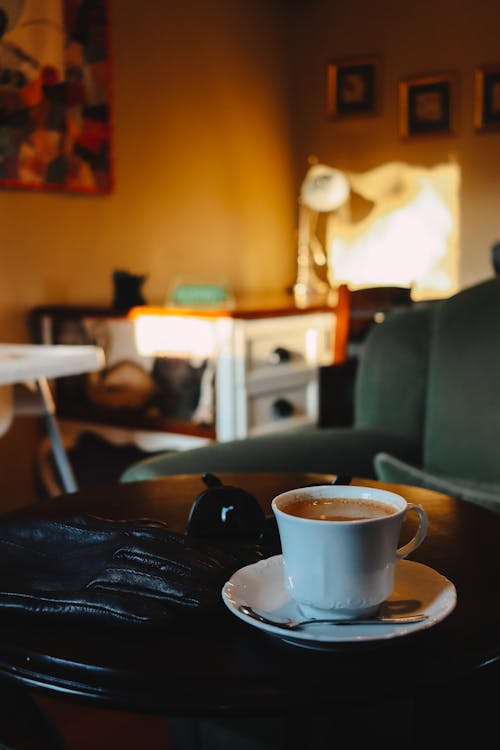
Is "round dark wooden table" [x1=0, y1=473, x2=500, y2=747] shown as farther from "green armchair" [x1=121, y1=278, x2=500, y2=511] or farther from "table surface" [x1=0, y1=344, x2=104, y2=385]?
"table surface" [x1=0, y1=344, x2=104, y2=385]

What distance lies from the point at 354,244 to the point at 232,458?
3054 mm

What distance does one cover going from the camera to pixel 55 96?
304cm

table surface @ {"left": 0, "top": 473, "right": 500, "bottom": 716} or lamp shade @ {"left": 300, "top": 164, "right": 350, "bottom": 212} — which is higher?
lamp shade @ {"left": 300, "top": 164, "right": 350, "bottom": 212}

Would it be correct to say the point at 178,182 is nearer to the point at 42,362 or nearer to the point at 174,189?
the point at 174,189

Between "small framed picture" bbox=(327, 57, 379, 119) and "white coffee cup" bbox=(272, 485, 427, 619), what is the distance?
13.3ft

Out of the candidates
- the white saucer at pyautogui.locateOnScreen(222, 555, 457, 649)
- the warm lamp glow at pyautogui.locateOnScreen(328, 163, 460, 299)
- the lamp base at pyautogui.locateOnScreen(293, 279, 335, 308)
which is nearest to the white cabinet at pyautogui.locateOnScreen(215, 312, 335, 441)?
the lamp base at pyautogui.locateOnScreen(293, 279, 335, 308)

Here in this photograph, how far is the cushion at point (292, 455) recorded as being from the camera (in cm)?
165

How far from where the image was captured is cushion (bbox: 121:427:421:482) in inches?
65.0

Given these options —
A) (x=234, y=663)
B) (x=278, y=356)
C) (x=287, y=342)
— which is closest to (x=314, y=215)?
(x=287, y=342)

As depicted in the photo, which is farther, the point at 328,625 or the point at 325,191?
the point at 325,191

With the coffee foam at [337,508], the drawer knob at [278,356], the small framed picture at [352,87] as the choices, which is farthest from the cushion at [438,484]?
the small framed picture at [352,87]

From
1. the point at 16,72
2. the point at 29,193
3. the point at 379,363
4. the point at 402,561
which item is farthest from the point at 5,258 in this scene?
the point at 402,561

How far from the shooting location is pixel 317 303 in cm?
328

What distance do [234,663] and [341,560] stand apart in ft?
0.38
